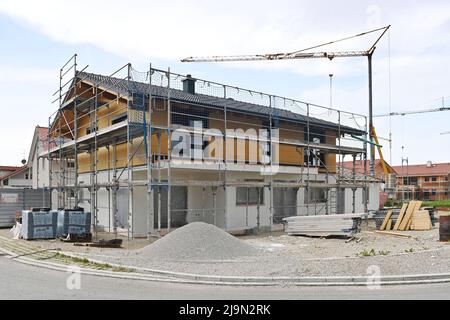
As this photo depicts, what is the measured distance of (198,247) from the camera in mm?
12062

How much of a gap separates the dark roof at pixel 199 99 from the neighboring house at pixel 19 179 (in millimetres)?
24754

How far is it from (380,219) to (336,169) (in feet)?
20.7

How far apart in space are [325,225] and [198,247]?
6.92m

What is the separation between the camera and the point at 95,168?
21109mm

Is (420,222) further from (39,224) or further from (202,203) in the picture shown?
(39,224)

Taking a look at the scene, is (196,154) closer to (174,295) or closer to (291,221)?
(291,221)

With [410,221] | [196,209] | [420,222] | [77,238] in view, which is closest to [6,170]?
[77,238]

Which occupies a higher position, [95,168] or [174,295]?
[95,168]

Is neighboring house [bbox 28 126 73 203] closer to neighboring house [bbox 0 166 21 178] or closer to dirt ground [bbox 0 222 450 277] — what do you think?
dirt ground [bbox 0 222 450 277]

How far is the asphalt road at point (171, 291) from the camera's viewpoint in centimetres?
764

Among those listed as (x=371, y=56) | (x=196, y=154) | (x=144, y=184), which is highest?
(x=371, y=56)

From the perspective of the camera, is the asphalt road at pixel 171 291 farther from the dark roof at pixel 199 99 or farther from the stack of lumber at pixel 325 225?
the dark roof at pixel 199 99
